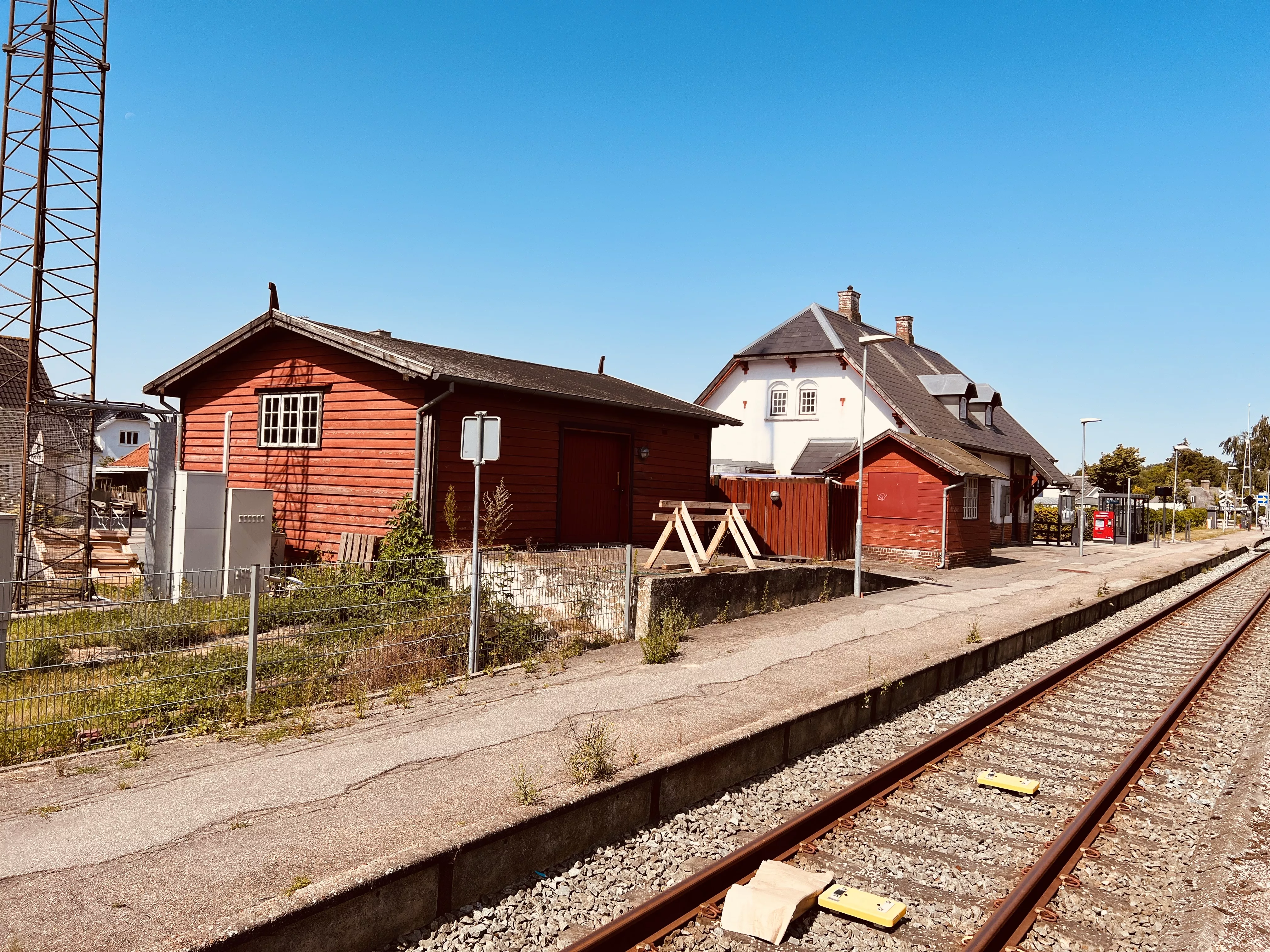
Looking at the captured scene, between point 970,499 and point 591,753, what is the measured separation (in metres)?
20.6

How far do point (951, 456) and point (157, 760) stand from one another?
21395mm

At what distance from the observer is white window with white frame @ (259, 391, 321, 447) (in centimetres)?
1641

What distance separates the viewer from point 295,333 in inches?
653

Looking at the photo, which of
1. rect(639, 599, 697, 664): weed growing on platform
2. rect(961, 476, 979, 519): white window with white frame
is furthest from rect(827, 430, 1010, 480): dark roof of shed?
rect(639, 599, 697, 664): weed growing on platform

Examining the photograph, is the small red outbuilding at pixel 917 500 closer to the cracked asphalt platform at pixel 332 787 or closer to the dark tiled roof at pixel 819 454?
the dark tiled roof at pixel 819 454

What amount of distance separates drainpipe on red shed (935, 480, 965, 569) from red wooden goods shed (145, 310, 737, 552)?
735 cm

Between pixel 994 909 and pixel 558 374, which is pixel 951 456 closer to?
pixel 558 374

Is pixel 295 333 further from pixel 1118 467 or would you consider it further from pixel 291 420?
pixel 1118 467

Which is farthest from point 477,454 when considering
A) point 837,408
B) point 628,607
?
point 837,408

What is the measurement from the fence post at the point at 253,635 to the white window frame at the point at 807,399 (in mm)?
26232

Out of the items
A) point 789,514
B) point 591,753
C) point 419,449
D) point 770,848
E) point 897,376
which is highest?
point 897,376

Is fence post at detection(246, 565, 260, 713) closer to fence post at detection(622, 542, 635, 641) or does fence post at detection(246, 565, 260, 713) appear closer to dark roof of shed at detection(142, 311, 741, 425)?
fence post at detection(622, 542, 635, 641)

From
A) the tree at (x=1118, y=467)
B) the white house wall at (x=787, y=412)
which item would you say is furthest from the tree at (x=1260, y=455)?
the white house wall at (x=787, y=412)

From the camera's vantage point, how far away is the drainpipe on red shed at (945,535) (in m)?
22.4
